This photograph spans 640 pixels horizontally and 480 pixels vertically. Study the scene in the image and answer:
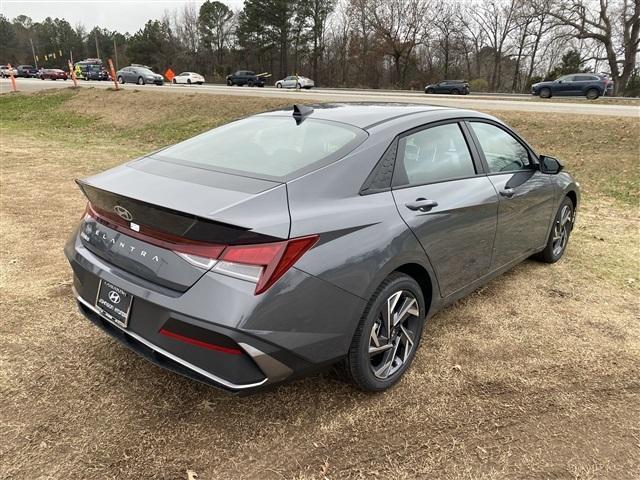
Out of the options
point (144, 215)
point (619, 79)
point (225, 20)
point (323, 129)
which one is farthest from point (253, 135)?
point (225, 20)

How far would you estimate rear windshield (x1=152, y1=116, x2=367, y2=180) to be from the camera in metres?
2.60

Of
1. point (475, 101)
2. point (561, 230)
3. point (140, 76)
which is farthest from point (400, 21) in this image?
point (561, 230)

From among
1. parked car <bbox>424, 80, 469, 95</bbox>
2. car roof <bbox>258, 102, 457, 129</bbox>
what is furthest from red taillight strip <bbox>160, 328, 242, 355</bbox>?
parked car <bbox>424, 80, 469, 95</bbox>

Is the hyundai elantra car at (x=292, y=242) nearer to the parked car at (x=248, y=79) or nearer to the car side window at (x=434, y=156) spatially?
the car side window at (x=434, y=156)

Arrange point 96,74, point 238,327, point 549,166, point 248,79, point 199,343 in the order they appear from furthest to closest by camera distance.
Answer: point 96,74 → point 248,79 → point 549,166 → point 199,343 → point 238,327

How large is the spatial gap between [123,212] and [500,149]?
113 inches

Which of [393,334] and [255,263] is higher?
[255,263]

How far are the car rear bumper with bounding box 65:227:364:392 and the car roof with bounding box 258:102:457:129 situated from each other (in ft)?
3.95

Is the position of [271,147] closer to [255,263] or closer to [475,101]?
[255,263]

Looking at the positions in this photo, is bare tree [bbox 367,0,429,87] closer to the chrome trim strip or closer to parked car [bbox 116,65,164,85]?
parked car [bbox 116,65,164,85]

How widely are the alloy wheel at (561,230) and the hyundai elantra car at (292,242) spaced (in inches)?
60.9

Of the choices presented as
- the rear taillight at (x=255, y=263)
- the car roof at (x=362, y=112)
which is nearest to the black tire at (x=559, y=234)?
the car roof at (x=362, y=112)

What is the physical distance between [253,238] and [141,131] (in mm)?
14223

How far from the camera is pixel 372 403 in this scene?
275 centimetres
